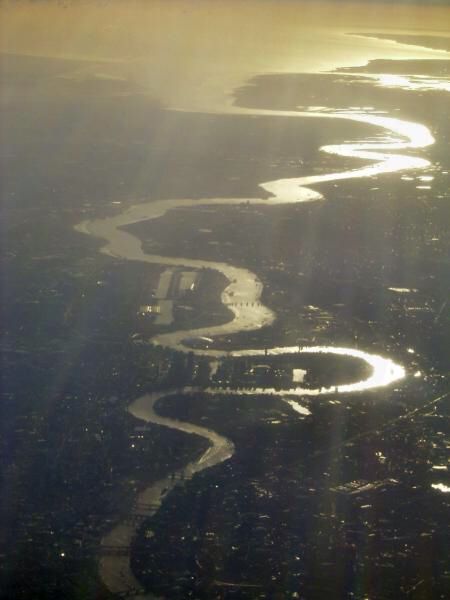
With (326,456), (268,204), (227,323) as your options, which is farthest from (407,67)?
(326,456)

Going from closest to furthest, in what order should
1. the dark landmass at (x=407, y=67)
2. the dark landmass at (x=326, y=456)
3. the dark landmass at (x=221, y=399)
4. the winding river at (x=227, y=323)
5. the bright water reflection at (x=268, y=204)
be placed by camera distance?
the dark landmass at (x=326, y=456)
the dark landmass at (x=221, y=399)
the winding river at (x=227, y=323)
the bright water reflection at (x=268, y=204)
the dark landmass at (x=407, y=67)

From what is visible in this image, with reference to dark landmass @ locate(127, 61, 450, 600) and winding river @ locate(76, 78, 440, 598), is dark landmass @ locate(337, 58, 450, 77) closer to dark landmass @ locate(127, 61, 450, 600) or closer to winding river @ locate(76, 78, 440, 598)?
winding river @ locate(76, 78, 440, 598)

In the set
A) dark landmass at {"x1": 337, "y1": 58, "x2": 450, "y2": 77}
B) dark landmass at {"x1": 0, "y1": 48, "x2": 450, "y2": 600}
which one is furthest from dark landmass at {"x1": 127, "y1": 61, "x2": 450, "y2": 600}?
dark landmass at {"x1": 337, "y1": 58, "x2": 450, "y2": 77}

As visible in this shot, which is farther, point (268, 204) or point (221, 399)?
point (268, 204)

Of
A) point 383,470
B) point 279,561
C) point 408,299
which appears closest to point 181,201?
point 408,299

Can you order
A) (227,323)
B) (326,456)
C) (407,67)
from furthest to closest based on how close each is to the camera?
(407,67) → (227,323) → (326,456)

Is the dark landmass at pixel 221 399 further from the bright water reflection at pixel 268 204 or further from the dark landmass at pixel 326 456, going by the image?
the bright water reflection at pixel 268 204

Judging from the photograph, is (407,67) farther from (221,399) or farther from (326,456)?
(326,456)

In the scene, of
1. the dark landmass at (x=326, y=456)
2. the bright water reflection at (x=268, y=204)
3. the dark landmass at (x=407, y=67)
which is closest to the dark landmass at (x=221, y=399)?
the dark landmass at (x=326, y=456)

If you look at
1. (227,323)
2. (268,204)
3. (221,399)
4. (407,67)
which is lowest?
(407,67)
